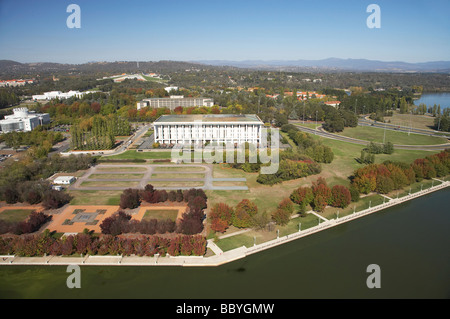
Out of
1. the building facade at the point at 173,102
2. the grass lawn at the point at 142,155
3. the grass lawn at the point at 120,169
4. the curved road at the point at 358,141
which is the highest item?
the building facade at the point at 173,102

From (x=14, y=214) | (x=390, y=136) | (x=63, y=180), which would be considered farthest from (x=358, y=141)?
(x=14, y=214)

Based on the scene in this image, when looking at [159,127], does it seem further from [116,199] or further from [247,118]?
[116,199]

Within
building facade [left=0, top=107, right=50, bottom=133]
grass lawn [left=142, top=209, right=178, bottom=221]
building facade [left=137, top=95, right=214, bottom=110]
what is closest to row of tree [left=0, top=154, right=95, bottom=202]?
grass lawn [left=142, top=209, right=178, bottom=221]

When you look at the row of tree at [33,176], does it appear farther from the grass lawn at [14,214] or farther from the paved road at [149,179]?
the paved road at [149,179]

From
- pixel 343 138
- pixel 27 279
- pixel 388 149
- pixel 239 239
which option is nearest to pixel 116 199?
pixel 27 279

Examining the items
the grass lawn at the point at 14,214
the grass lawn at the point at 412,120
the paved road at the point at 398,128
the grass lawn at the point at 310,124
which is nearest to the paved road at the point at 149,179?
the grass lawn at the point at 14,214

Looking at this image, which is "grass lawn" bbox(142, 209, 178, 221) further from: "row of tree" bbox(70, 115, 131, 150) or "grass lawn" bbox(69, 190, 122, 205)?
"row of tree" bbox(70, 115, 131, 150)

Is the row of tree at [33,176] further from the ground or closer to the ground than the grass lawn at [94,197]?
further from the ground

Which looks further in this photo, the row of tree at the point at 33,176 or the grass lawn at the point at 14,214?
the row of tree at the point at 33,176
